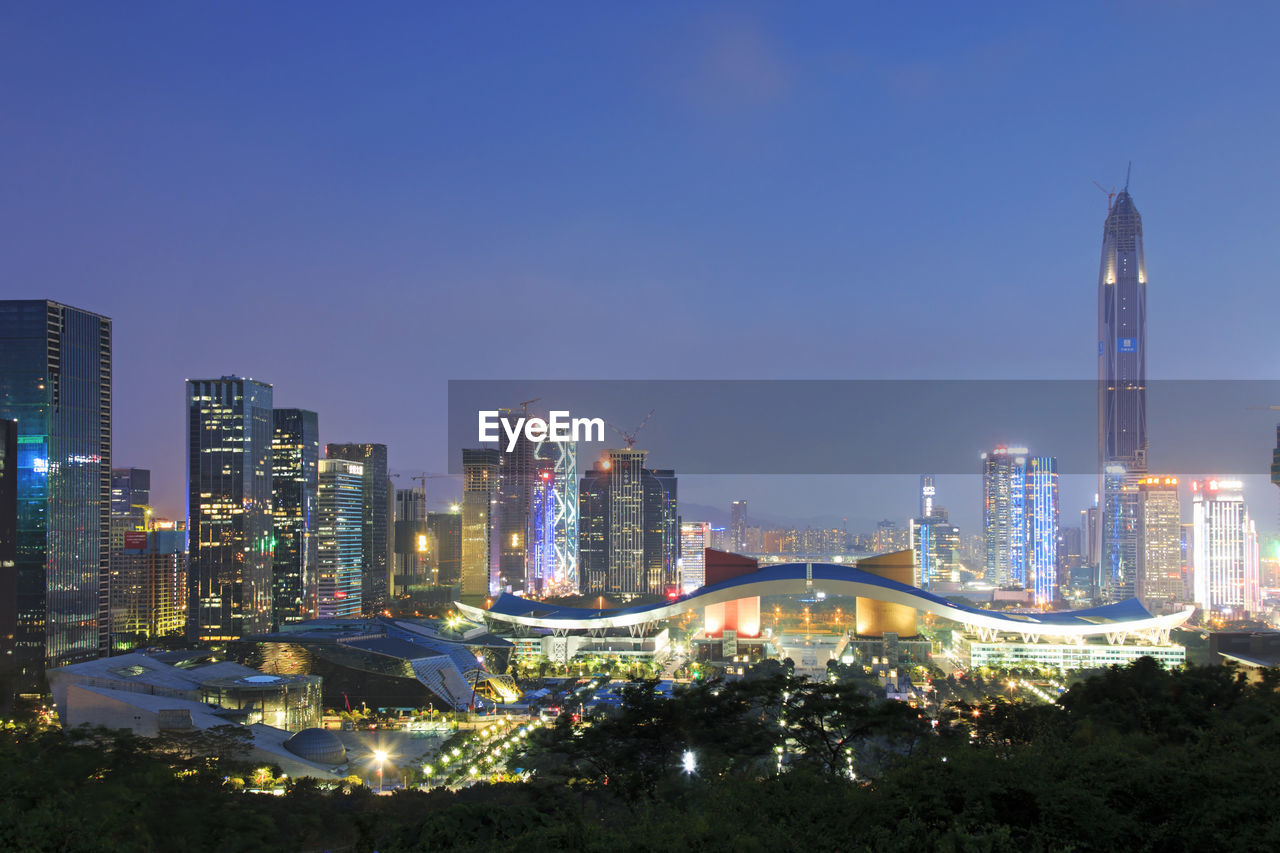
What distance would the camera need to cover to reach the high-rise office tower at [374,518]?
58.8 metres

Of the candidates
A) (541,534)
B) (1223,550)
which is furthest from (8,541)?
(1223,550)

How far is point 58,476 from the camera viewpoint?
34094 mm

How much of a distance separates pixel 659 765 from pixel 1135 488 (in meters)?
63.1

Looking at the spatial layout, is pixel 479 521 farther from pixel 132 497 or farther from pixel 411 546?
pixel 132 497

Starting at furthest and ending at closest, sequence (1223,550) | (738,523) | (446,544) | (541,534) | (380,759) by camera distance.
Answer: (738,523) < (446,544) < (541,534) < (1223,550) < (380,759)

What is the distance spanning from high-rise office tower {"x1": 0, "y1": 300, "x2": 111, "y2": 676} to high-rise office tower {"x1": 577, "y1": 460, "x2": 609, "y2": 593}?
3613cm

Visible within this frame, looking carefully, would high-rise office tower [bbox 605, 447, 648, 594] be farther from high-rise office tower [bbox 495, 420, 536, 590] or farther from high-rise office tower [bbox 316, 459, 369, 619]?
high-rise office tower [bbox 316, 459, 369, 619]

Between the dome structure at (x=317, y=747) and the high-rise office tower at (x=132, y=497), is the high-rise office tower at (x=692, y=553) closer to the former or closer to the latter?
the high-rise office tower at (x=132, y=497)

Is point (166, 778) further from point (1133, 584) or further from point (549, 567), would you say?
point (1133, 584)

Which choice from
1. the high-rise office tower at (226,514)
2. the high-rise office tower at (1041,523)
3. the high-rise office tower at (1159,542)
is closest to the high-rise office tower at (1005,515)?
the high-rise office tower at (1041,523)

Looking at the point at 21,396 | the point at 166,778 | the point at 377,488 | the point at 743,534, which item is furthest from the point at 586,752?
the point at 743,534

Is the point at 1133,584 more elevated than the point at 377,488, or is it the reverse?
the point at 377,488

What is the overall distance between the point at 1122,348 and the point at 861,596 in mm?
49921

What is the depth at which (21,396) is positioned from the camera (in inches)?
1336
